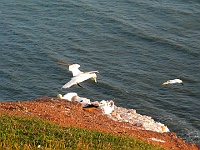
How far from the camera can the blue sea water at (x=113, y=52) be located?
37.0 meters

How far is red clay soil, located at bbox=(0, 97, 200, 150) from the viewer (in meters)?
21.9

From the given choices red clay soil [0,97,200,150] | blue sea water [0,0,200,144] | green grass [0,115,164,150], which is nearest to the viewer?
green grass [0,115,164,150]

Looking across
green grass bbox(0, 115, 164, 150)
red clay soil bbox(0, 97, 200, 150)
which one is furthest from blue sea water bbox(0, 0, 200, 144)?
green grass bbox(0, 115, 164, 150)

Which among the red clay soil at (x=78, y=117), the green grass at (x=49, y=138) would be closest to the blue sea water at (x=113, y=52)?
the red clay soil at (x=78, y=117)

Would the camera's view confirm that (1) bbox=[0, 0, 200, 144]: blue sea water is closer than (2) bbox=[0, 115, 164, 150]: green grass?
No

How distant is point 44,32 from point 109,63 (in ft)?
27.5

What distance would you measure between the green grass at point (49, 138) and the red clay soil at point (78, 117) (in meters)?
2.75

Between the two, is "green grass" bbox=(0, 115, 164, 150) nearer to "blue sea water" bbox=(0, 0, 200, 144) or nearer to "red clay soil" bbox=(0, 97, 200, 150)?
"red clay soil" bbox=(0, 97, 200, 150)

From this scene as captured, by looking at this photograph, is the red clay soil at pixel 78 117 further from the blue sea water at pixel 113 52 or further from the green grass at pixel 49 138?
the blue sea water at pixel 113 52

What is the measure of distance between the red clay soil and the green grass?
275cm

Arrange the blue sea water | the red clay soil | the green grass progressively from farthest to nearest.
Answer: the blue sea water < the red clay soil < the green grass

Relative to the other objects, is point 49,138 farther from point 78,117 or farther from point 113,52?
point 113,52

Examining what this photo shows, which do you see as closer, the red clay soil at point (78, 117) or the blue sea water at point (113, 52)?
the red clay soil at point (78, 117)

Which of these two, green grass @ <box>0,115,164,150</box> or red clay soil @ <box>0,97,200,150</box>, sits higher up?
green grass @ <box>0,115,164,150</box>
